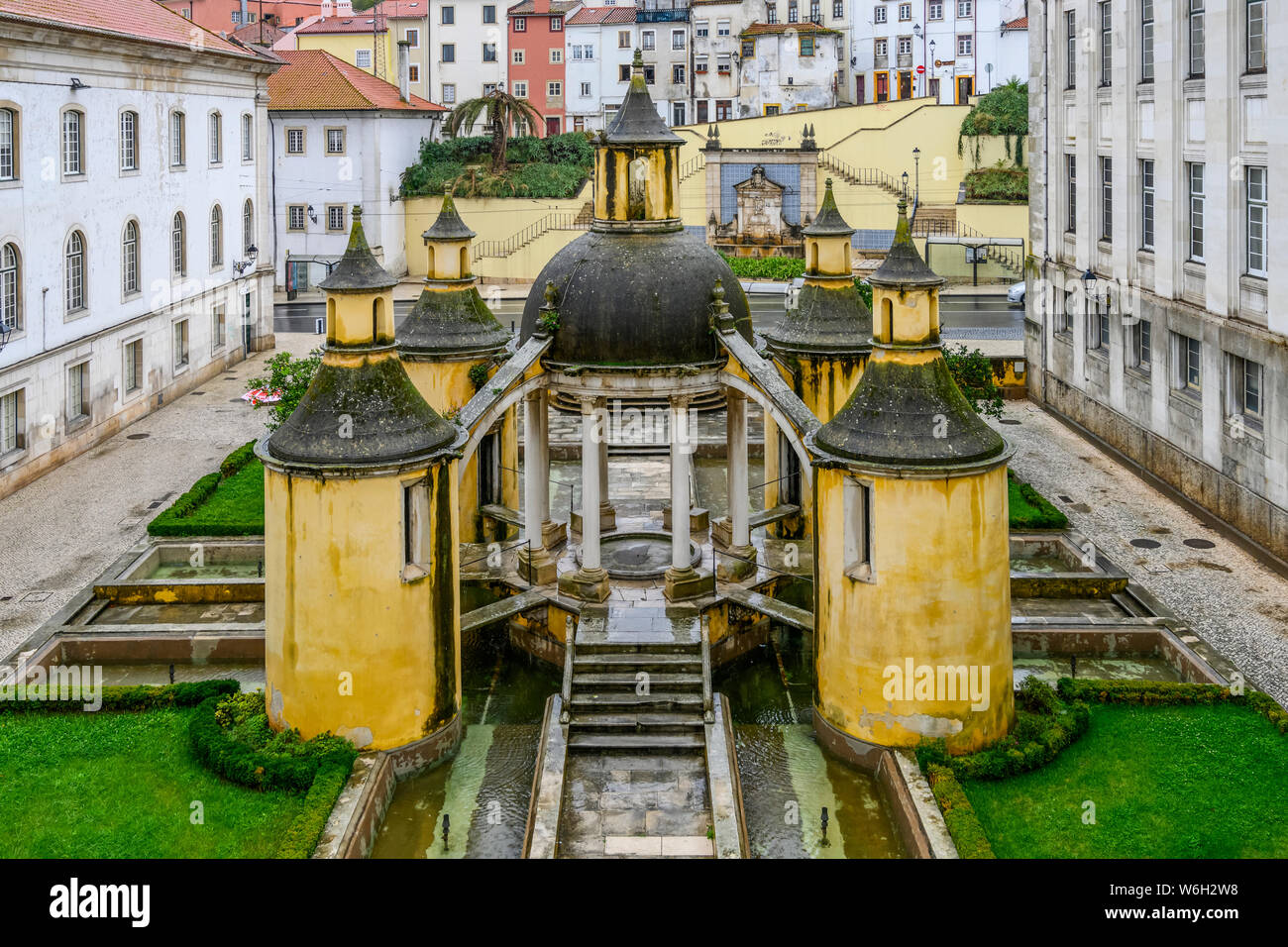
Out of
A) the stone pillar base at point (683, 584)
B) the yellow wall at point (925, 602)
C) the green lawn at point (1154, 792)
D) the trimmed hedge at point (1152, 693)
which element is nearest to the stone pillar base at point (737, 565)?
the stone pillar base at point (683, 584)

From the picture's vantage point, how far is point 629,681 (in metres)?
22.6

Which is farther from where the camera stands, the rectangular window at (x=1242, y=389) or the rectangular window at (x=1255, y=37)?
the rectangular window at (x=1242, y=389)

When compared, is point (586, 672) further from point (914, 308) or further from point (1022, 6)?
point (1022, 6)

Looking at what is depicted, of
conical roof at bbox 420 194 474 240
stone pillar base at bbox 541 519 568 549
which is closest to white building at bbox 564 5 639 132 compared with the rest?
conical roof at bbox 420 194 474 240

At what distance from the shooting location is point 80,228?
41031mm

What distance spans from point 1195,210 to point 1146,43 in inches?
211

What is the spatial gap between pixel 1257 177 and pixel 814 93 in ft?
188

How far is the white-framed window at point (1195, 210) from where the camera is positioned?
34156 millimetres

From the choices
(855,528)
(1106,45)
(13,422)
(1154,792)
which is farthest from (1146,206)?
(13,422)

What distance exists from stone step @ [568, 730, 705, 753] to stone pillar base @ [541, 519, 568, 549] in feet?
21.1

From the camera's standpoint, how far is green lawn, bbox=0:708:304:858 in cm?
1811

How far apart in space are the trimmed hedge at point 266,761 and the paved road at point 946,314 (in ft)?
116

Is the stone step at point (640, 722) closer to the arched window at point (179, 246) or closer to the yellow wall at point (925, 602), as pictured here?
the yellow wall at point (925, 602)

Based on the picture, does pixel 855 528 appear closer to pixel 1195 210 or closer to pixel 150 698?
pixel 150 698
